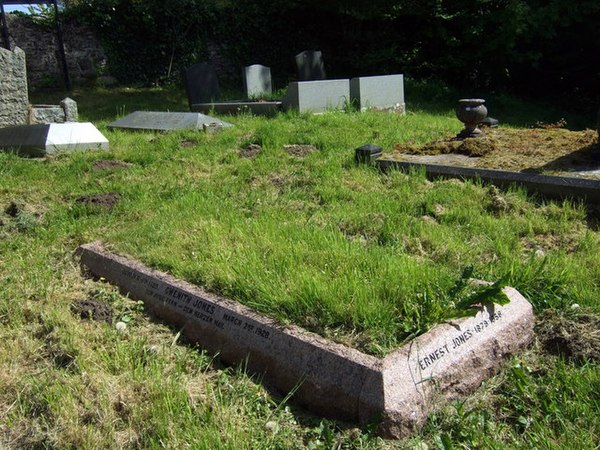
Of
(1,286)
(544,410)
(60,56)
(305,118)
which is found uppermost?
(60,56)

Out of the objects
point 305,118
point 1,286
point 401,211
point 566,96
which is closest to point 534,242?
point 401,211

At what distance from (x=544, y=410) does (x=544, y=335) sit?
0.61 metres

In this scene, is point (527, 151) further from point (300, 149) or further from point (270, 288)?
point (270, 288)

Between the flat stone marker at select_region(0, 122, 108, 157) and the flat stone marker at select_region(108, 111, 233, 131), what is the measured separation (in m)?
1.32

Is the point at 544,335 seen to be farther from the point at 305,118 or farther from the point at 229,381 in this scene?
the point at 305,118

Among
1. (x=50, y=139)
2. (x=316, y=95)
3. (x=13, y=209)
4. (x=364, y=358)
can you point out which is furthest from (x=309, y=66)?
(x=364, y=358)

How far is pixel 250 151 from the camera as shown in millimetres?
7004

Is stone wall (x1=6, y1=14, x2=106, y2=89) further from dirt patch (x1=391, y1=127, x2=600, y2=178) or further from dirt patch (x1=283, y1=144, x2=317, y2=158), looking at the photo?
dirt patch (x1=391, y1=127, x2=600, y2=178)

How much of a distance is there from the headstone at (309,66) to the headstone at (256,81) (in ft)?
2.76

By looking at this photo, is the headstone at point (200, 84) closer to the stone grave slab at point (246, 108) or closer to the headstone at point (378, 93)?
the stone grave slab at point (246, 108)

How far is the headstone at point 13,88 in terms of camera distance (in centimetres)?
828

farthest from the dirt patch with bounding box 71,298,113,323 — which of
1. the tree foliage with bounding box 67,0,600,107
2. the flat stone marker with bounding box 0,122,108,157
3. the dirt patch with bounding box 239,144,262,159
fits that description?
the tree foliage with bounding box 67,0,600,107

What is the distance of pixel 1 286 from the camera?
352 cm

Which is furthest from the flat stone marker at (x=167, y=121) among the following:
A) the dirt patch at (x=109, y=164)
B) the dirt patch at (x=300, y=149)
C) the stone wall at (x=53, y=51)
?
the stone wall at (x=53, y=51)
